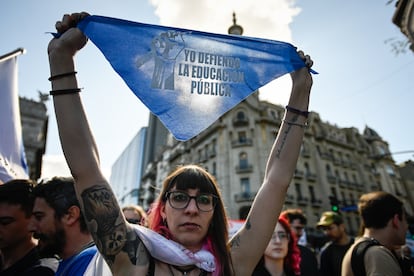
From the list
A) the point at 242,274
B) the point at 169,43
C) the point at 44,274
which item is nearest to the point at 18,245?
the point at 44,274

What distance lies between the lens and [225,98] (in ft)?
5.90

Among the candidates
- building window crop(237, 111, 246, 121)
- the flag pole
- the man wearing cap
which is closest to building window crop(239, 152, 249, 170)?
building window crop(237, 111, 246, 121)

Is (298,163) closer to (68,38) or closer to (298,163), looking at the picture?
(298,163)

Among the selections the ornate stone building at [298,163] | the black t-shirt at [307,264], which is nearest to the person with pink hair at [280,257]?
the black t-shirt at [307,264]

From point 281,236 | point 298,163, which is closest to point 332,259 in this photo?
point 281,236

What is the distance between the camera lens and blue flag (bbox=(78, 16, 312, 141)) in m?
1.54

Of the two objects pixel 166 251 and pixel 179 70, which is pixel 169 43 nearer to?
pixel 179 70

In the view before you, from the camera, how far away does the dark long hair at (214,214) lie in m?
1.51

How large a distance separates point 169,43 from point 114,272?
136 cm

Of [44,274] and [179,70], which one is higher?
[179,70]

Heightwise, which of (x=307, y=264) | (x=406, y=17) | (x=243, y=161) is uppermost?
(x=243, y=161)

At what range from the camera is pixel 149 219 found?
176cm

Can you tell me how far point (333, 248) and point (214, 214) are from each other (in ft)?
11.6

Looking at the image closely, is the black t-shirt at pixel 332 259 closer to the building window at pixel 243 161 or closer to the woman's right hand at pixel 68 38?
the woman's right hand at pixel 68 38
